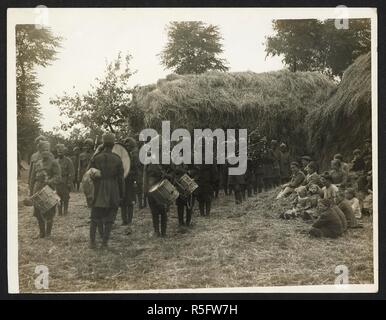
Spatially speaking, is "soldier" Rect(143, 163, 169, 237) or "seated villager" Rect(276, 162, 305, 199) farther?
"seated villager" Rect(276, 162, 305, 199)

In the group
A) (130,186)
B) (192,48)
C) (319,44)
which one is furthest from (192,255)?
(319,44)

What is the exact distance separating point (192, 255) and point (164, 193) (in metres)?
0.70

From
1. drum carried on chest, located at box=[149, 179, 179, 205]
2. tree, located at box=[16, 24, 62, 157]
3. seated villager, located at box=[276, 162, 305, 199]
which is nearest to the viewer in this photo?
tree, located at box=[16, 24, 62, 157]

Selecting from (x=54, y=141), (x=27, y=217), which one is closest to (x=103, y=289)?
(x=27, y=217)

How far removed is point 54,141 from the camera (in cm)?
476

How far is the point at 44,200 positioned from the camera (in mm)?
4738

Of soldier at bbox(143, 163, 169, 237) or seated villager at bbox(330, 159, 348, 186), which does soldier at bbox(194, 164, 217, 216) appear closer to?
soldier at bbox(143, 163, 169, 237)

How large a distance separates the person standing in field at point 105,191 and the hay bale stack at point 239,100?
19.9 inches

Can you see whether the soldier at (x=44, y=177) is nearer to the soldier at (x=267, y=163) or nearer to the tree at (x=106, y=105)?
the tree at (x=106, y=105)

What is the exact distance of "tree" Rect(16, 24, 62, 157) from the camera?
4.68m

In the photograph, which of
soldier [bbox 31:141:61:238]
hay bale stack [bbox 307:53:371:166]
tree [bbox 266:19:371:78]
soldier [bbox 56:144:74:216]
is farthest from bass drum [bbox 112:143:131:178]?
hay bale stack [bbox 307:53:371:166]

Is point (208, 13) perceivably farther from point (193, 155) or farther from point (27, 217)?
point (27, 217)

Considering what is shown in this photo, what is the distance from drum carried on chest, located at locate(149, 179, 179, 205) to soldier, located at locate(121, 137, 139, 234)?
0.20m
